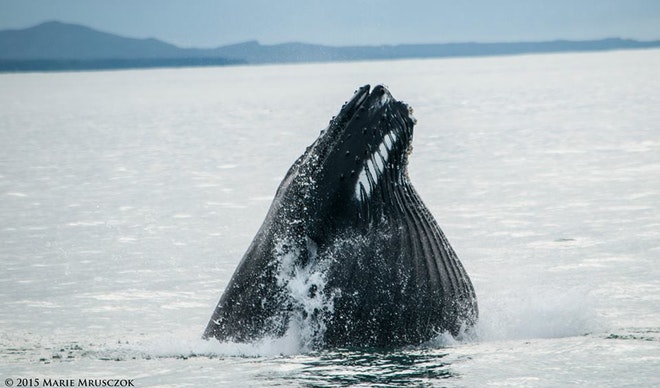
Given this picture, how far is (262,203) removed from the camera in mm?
17844

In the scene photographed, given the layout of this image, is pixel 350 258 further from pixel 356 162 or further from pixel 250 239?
pixel 250 239

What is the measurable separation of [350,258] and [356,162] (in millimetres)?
569

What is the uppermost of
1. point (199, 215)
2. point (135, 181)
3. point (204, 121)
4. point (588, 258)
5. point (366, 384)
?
point (204, 121)

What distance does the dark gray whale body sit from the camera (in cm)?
705

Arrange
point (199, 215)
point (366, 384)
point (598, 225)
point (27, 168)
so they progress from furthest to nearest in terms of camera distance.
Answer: point (27, 168), point (199, 215), point (598, 225), point (366, 384)

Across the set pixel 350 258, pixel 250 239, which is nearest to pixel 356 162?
pixel 350 258

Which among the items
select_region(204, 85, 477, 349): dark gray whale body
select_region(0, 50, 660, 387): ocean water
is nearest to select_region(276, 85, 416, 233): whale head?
select_region(204, 85, 477, 349): dark gray whale body

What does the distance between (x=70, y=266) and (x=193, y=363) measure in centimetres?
549

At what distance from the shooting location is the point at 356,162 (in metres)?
7.19

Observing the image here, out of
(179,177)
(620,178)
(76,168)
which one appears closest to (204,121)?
(76,168)

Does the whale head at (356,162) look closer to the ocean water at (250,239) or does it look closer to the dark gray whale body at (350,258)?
the dark gray whale body at (350,258)

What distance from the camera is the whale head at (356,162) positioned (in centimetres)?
716

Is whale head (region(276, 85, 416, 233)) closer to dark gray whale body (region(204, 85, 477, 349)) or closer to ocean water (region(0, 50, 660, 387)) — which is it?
dark gray whale body (region(204, 85, 477, 349))

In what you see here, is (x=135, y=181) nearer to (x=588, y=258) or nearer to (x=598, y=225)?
(x=598, y=225)
